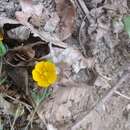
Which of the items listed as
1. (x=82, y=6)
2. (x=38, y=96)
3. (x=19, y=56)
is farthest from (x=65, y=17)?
(x=38, y=96)

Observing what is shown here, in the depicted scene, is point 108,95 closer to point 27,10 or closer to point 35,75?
Answer: point 35,75

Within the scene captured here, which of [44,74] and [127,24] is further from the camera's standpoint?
[127,24]

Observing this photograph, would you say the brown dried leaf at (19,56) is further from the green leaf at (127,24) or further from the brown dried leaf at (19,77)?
the green leaf at (127,24)

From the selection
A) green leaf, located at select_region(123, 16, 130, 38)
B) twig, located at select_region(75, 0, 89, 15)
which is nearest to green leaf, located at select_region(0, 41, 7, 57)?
twig, located at select_region(75, 0, 89, 15)

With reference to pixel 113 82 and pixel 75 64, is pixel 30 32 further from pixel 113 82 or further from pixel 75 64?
pixel 113 82

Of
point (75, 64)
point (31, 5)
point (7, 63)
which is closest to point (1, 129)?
point (7, 63)

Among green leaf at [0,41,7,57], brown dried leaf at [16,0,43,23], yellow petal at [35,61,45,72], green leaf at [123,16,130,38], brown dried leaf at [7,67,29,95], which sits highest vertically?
brown dried leaf at [16,0,43,23]

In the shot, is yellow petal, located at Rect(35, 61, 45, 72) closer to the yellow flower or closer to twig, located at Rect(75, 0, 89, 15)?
the yellow flower
